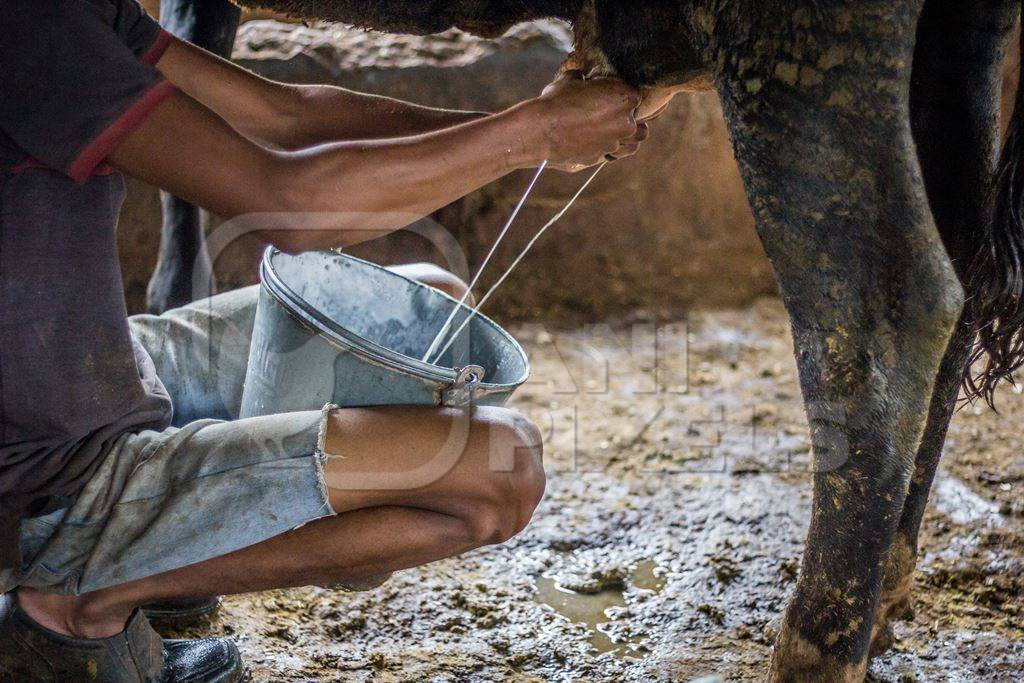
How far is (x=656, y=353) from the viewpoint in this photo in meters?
3.44

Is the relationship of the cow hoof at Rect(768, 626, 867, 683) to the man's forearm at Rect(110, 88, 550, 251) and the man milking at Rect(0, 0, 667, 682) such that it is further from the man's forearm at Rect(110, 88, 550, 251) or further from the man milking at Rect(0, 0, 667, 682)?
the man's forearm at Rect(110, 88, 550, 251)

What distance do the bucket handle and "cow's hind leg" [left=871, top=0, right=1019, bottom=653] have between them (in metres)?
0.82

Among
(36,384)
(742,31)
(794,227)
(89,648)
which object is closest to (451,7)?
(742,31)

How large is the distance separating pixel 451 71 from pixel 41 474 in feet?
7.37

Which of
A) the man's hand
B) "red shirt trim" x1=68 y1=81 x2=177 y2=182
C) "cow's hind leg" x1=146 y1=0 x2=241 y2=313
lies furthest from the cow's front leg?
"cow's hind leg" x1=146 y1=0 x2=241 y2=313

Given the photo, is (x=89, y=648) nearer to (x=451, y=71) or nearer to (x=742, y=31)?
(x=742, y=31)

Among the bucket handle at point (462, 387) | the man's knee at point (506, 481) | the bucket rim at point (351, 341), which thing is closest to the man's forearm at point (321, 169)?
the bucket rim at point (351, 341)

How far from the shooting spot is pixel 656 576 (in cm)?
213

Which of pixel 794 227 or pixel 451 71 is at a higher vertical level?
pixel 451 71

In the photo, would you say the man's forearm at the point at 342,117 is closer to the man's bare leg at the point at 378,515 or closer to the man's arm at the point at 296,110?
the man's arm at the point at 296,110

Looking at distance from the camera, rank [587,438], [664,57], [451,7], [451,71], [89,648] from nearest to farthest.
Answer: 1. [89,648]
2. [664,57]
3. [451,7]
4. [587,438]
5. [451,71]

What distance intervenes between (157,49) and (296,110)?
26 centimetres

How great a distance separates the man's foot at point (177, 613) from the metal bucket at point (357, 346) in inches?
16.4

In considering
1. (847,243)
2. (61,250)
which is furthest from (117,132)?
(847,243)
